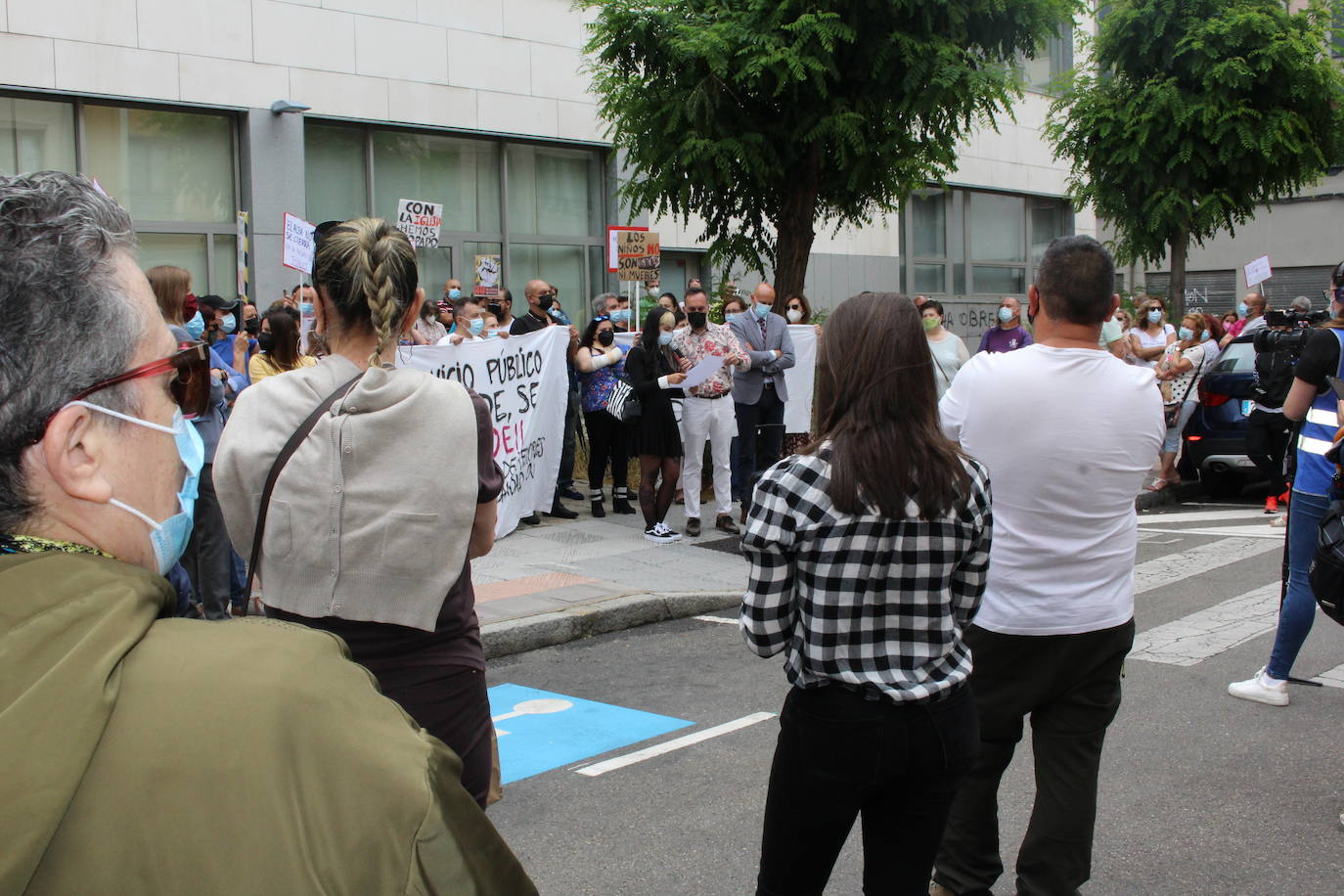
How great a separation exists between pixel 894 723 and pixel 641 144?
41.7 ft

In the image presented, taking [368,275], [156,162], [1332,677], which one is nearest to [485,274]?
[156,162]

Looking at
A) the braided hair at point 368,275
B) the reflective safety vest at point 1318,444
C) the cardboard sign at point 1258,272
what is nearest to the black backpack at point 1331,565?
the reflective safety vest at point 1318,444

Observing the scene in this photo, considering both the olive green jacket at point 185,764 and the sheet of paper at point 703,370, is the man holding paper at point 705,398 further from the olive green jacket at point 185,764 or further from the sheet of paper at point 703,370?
the olive green jacket at point 185,764

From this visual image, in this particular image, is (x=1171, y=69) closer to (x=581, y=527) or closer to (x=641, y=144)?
(x=641, y=144)

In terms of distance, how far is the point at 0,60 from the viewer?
44.2ft

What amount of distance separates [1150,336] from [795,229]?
4.78 meters

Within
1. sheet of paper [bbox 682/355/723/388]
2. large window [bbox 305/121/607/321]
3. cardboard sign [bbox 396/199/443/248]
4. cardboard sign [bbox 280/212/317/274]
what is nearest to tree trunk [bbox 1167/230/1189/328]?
large window [bbox 305/121/607/321]

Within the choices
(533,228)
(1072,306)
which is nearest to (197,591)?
(1072,306)

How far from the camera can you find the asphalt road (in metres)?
4.12

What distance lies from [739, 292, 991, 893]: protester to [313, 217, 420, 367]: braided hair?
2.86 ft

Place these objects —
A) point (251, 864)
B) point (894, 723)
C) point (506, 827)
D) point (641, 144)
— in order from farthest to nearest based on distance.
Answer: point (641, 144) → point (506, 827) → point (894, 723) → point (251, 864)

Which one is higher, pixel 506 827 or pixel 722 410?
pixel 722 410

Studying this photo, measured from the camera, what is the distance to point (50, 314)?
1225 millimetres

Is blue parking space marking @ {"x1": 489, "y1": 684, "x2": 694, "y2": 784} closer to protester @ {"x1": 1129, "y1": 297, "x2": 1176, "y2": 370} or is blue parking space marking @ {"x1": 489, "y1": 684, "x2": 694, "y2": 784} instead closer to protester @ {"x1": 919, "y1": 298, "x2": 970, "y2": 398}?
protester @ {"x1": 919, "y1": 298, "x2": 970, "y2": 398}
